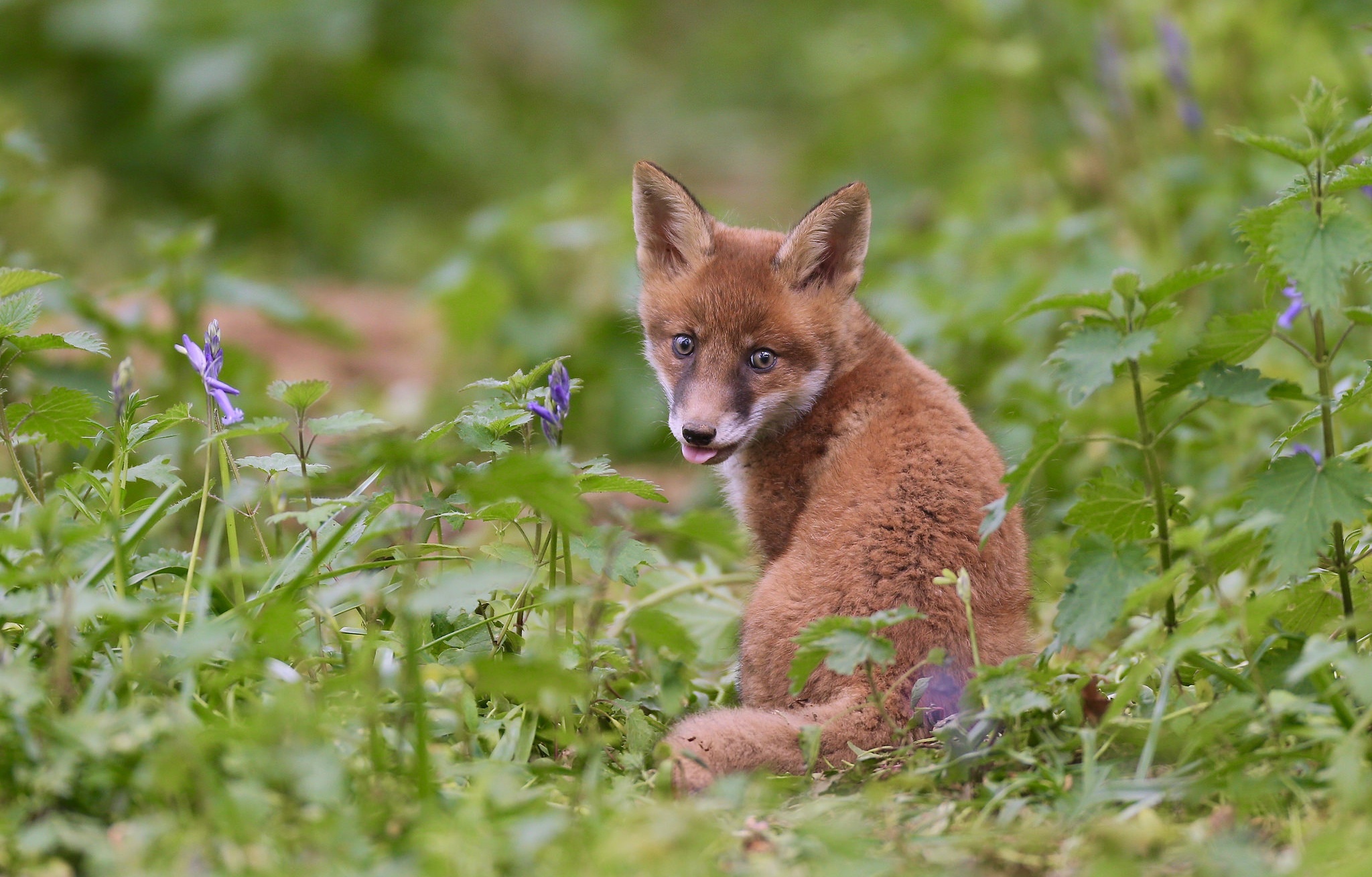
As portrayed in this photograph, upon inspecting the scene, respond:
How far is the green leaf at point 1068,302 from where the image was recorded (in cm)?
269

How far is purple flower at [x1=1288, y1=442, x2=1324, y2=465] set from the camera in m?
2.80

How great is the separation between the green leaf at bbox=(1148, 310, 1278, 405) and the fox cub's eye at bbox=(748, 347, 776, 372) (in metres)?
1.39

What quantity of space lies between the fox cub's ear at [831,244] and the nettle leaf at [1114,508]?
1.47 metres

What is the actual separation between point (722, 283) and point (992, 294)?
2669 mm

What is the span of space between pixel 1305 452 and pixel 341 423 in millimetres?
2298

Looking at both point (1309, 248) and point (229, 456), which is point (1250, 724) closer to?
point (1309, 248)

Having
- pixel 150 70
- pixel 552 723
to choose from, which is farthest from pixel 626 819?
pixel 150 70

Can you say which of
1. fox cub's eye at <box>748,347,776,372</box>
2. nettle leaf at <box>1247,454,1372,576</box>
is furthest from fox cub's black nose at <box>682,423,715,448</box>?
nettle leaf at <box>1247,454,1372,576</box>

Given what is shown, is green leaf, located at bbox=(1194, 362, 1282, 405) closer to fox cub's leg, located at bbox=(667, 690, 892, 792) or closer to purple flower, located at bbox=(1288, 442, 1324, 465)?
purple flower, located at bbox=(1288, 442, 1324, 465)

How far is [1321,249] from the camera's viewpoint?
2650 mm

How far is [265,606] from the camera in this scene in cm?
275

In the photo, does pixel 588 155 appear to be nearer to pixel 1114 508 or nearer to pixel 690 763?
pixel 1114 508

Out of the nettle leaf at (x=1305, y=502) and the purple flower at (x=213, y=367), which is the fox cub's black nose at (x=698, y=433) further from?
the nettle leaf at (x=1305, y=502)

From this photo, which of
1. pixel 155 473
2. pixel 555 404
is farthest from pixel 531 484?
pixel 155 473
